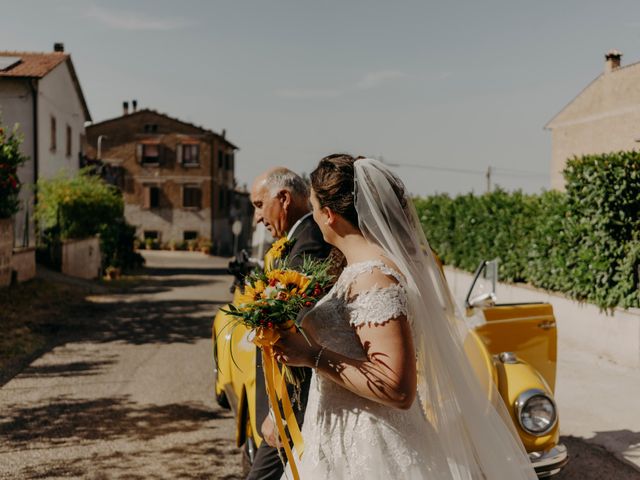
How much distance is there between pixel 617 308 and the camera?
9898 mm

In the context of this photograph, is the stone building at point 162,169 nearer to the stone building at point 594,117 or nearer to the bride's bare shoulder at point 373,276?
the stone building at point 594,117

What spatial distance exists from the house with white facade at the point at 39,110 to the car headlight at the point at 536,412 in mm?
22332

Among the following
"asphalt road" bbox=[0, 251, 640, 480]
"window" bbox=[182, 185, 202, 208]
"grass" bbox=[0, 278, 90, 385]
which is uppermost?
"window" bbox=[182, 185, 202, 208]

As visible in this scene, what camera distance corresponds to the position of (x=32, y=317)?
1303cm

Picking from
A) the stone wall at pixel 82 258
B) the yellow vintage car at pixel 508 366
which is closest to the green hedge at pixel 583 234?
the yellow vintage car at pixel 508 366

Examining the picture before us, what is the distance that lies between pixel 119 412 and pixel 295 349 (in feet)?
17.3

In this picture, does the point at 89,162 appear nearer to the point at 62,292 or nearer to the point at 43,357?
the point at 62,292

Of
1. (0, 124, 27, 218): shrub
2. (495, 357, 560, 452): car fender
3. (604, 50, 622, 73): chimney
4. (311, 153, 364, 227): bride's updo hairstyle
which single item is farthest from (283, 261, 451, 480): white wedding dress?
(604, 50, 622, 73): chimney

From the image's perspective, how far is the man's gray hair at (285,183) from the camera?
385 cm

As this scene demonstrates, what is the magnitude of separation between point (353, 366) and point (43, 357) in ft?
28.9

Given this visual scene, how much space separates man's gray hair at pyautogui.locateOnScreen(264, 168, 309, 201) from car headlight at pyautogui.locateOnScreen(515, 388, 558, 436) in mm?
1930

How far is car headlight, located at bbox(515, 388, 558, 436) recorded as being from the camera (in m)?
4.20

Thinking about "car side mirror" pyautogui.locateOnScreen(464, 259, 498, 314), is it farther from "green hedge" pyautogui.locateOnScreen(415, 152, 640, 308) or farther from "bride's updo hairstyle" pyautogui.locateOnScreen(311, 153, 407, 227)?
"green hedge" pyautogui.locateOnScreen(415, 152, 640, 308)

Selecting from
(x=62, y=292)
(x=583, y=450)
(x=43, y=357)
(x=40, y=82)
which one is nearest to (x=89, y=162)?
(x=40, y=82)
